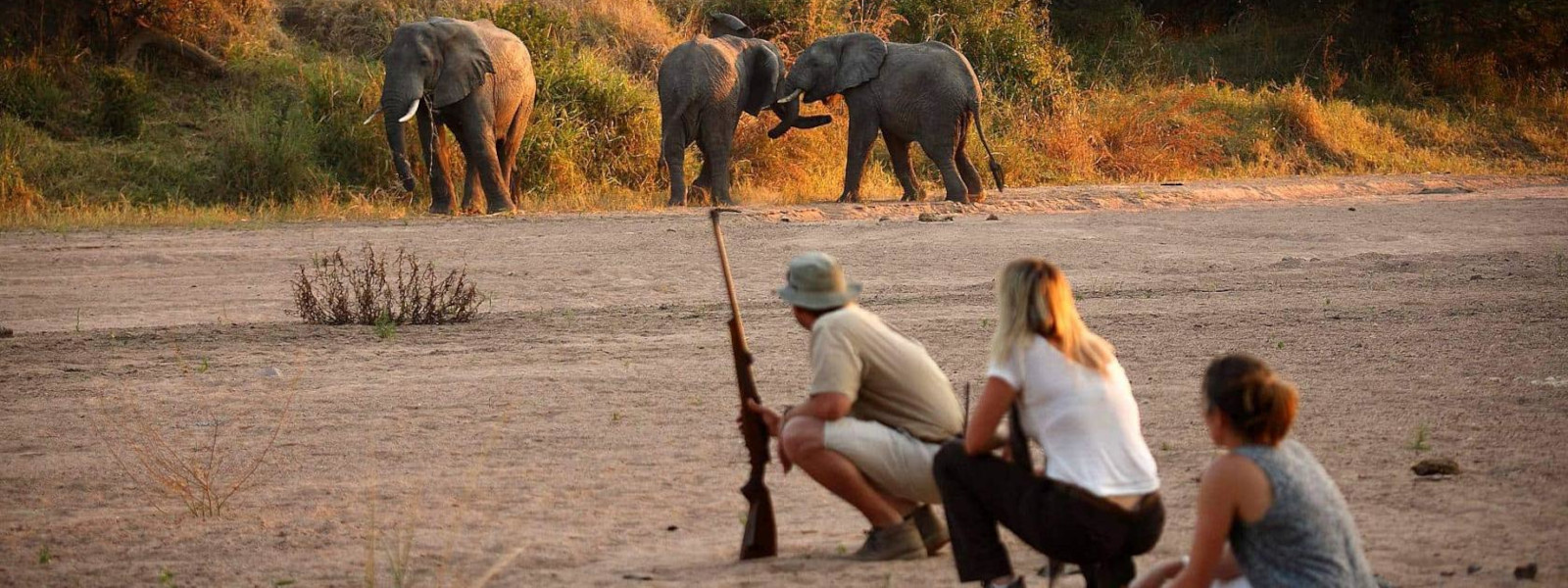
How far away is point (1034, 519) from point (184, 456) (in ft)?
14.2

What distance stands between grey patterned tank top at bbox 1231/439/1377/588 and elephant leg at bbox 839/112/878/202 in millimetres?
15772

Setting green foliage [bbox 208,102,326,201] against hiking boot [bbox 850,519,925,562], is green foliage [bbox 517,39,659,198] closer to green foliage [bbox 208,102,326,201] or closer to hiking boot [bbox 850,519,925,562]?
green foliage [bbox 208,102,326,201]

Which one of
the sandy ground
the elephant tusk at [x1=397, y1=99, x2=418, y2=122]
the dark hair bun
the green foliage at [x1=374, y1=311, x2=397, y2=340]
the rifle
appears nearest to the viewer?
the dark hair bun

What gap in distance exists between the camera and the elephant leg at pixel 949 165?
19797 millimetres

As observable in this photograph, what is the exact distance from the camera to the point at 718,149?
20.2m

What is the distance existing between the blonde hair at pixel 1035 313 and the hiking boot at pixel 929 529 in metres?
1.15

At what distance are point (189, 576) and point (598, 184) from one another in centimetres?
1613

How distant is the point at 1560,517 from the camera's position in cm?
635

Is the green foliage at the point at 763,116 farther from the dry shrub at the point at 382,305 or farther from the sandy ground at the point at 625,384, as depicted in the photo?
the dry shrub at the point at 382,305

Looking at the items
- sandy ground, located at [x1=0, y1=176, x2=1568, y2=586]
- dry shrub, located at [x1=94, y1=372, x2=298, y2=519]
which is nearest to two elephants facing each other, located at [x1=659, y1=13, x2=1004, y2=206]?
sandy ground, located at [x1=0, y1=176, x2=1568, y2=586]

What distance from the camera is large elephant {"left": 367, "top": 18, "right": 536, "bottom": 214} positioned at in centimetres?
1844

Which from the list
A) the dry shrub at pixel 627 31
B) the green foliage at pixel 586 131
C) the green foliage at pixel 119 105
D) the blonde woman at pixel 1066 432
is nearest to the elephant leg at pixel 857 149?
the green foliage at pixel 586 131

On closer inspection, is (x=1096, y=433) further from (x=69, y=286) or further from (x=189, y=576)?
(x=69, y=286)

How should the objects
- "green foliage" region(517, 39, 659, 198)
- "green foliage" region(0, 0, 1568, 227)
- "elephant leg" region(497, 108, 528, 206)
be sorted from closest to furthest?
"elephant leg" region(497, 108, 528, 206) → "green foliage" region(0, 0, 1568, 227) → "green foliage" region(517, 39, 659, 198)
